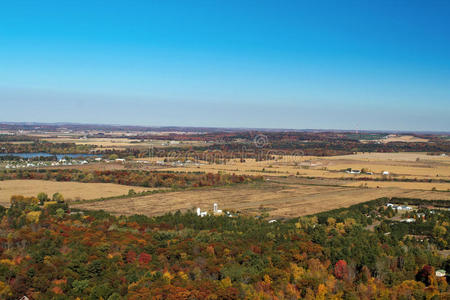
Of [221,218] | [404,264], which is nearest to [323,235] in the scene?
[404,264]

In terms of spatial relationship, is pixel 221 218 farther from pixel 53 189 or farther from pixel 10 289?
pixel 53 189

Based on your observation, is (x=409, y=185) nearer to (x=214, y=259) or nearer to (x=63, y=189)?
(x=214, y=259)

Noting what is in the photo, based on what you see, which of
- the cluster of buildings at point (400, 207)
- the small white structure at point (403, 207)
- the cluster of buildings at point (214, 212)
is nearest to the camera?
the cluster of buildings at point (214, 212)

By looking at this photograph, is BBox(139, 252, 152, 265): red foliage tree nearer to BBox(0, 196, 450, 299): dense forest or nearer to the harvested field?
BBox(0, 196, 450, 299): dense forest

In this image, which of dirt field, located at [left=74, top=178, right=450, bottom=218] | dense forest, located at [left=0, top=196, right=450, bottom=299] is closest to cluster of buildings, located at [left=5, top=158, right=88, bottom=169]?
dirt field, located at [left=74, top=178, right=450, bottom=218]

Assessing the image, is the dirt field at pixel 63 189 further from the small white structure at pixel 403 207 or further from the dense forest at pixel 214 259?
the small white structure at pixel 403 207

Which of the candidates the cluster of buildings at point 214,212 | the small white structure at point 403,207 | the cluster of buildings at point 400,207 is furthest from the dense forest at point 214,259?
the small white structure at point 403,207
